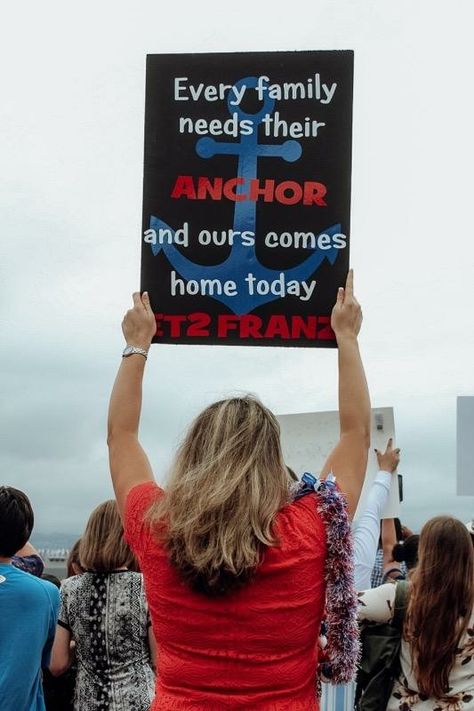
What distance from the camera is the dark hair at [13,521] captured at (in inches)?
178

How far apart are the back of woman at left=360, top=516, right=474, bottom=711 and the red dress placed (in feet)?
6.08

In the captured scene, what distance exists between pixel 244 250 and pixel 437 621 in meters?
1.85

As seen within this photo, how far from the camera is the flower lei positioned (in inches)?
107

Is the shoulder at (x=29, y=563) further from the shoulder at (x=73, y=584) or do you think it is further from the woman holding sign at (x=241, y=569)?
the woman holding sign at (x=241, y=569)

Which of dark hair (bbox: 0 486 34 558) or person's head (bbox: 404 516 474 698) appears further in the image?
dark hair (bbox: 0 486 34 558)

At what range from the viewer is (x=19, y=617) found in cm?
450

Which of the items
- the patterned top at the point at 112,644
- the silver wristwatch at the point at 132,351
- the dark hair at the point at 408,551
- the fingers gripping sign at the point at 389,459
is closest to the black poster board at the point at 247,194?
the silver wristwatch at the point at 132,351

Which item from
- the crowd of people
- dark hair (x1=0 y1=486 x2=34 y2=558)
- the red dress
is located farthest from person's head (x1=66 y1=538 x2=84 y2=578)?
the red dress

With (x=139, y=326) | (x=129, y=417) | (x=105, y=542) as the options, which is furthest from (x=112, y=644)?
(x=129, y=417)

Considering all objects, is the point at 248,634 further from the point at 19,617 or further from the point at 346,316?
the point at 19,617

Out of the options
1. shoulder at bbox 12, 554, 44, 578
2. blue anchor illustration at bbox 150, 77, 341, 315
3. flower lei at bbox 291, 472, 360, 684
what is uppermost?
blue anchor illustration at bbox 150, 77, 341, 315

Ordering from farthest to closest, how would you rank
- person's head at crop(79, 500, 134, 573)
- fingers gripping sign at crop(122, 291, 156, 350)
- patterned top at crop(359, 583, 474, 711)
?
person's head at crop(79, 500, 134, 573)
patterned top at crop(359, 583, 474, 711)
fingers gripping sign at crop(122, 291, 156, 350)

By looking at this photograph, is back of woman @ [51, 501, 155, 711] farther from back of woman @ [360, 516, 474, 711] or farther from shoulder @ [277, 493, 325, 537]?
shoulder @ [277, 493, 325, 537]

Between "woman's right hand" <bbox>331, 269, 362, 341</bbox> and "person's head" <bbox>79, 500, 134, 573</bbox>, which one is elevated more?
"woman's right hand" <bbox>331, 269, 362, 341</bbox>
